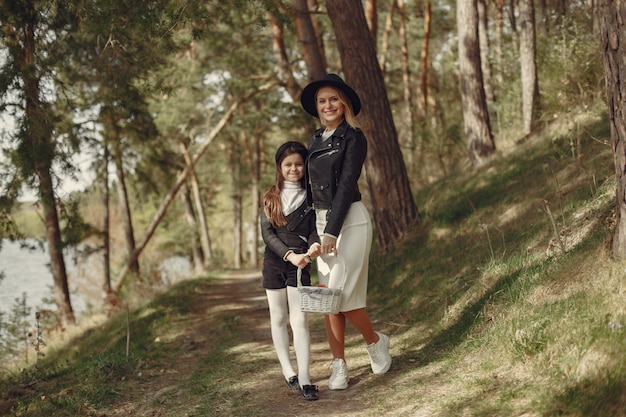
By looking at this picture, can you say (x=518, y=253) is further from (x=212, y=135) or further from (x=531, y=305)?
(x=212, y=135)

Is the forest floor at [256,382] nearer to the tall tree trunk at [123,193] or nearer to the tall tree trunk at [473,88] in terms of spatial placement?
the tall tree trunk at [473,88]

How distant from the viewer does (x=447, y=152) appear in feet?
50.0

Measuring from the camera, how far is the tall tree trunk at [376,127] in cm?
991

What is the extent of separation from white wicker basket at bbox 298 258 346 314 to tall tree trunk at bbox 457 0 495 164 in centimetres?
793

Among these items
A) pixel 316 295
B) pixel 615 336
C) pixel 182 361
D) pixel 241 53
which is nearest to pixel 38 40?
pixel 182 361

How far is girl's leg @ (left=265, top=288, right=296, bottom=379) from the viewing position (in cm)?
534

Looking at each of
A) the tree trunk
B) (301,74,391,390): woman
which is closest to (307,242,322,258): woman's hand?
(301,74,391,390): woman

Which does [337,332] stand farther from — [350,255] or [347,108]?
[347,108]

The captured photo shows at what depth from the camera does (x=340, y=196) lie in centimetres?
495

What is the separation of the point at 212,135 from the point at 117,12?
13952 millimetres

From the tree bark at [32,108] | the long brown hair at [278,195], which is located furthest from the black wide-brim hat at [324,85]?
the tree bark at [32,108]

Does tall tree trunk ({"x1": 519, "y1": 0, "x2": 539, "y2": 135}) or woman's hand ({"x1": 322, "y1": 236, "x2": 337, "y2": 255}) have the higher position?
tall tree trunk ({"x1": 519, "y1": 0, "x2": 539, "y2": 135})

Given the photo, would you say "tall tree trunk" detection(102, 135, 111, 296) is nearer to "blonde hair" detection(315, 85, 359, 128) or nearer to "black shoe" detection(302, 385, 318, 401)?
"black shoe" detection(302, 385, 318, 401)

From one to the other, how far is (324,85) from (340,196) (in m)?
0.91
